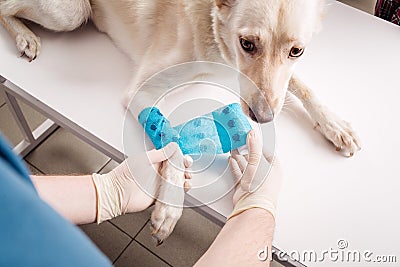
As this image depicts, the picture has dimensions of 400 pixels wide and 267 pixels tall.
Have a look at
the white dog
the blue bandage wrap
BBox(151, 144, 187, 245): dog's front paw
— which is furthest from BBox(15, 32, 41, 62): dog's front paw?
BBox(151, 144, 187, 245): dog's front paw

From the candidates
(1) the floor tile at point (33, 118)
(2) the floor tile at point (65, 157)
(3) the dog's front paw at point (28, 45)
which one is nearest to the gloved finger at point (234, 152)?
(3) the dog's front paw at point (28, 45)

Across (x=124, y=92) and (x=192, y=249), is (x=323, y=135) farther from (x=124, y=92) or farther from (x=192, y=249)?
(x=192, y=249)

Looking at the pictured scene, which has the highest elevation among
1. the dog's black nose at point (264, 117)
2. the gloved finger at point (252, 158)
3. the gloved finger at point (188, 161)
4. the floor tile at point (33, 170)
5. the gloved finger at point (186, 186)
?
the dog's black nose at point (264, 117)

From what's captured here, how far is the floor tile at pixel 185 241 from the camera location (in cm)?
151

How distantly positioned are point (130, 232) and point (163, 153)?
638mm

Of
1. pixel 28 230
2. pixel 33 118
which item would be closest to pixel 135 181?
pixel 28 230

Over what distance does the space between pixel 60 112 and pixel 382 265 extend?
883mm

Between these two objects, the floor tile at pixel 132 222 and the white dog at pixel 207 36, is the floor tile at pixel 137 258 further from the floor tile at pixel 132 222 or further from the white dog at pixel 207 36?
the white dog at pixel 207 36

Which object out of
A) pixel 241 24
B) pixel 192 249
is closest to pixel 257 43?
pixel 241 24

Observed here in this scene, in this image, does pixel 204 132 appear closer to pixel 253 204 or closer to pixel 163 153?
pixel 163 153

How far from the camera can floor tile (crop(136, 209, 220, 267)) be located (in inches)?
59.6

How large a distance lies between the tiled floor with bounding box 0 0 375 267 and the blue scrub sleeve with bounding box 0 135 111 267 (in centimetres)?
124

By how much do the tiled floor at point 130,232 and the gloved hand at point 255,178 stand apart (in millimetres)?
576

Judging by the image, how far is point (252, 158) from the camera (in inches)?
40.9
